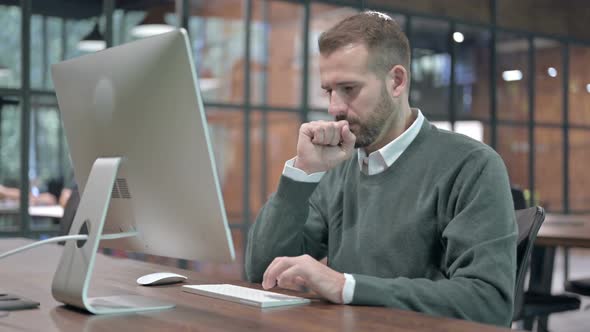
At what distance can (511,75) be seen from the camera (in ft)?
25.1

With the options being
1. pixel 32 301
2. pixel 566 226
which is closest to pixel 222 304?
pixel 32 301

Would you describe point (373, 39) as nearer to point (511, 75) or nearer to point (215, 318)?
point (215, 318)

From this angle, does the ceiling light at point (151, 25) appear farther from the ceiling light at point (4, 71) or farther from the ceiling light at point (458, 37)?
the ceiling light at point (458, 37)

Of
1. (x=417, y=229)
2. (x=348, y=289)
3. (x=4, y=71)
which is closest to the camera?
(x=348, y=289)

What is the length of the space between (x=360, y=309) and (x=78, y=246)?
578mm

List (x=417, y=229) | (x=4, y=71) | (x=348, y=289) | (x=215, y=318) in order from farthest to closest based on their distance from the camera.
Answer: (x=4, y=71) → (x=417, y=229) → (x=348, y=289) → (x=215, y=318)

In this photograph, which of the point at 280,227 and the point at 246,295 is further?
the point at 280,227

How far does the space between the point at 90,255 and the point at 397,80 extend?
91 cm

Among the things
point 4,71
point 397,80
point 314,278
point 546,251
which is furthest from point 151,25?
point 314,278

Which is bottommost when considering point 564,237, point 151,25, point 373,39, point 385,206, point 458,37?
point 564,237

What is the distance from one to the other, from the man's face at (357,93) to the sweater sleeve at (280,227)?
7.6 inches

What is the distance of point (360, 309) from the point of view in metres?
1.46

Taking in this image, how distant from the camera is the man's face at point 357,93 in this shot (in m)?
1.84

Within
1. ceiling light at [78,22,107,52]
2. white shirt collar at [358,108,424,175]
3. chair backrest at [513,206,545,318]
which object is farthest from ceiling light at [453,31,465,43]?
white shirt collar at [358,108,424,175]
